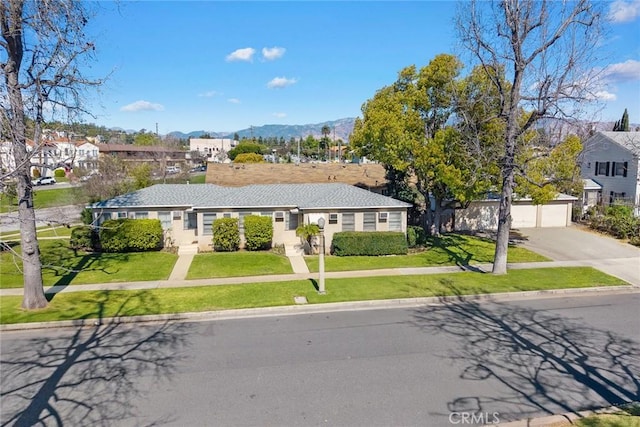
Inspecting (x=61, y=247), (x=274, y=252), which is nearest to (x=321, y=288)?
(x=274, y=252)

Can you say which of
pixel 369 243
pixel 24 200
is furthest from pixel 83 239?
pixel 369 243

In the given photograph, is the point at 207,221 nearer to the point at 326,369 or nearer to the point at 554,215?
the point at 326,369

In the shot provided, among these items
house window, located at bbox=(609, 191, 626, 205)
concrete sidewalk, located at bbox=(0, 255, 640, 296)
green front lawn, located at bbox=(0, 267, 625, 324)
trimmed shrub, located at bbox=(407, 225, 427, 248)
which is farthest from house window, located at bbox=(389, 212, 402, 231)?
house window, located at bbox=(609, 191, 626, 205)

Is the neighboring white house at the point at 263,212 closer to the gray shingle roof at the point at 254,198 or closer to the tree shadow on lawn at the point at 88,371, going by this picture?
the gray shingle roof at the point at 254,198

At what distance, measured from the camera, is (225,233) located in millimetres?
21641

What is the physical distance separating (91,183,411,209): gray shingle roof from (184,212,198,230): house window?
1.96 ft

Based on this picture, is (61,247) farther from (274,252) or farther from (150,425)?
(150,425)

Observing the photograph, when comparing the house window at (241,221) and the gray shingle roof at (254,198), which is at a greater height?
the gray shingle roof at (254,198)

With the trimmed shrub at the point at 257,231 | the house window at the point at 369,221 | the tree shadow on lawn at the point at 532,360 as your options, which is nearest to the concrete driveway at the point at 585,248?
the tree shadow on lawn at the point at 532,360

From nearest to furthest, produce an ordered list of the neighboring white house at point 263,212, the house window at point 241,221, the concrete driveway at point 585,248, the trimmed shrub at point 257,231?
the concrete driveway at point 585,248 → the trimmed shrub at point 257,231 → the neighboring white house at point 263,212 → the house window at point 241,221

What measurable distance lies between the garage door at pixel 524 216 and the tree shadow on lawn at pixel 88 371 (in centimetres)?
2324

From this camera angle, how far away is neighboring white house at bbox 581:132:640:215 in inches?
1193

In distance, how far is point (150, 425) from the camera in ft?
25.6

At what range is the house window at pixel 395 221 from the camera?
23.0 meters
